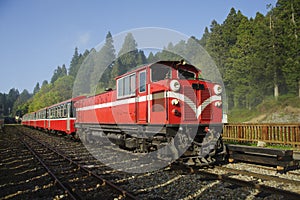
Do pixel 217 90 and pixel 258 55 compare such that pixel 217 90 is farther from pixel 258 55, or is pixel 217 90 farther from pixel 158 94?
pixel 258 55

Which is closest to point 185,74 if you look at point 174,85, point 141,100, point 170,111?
point 174,85

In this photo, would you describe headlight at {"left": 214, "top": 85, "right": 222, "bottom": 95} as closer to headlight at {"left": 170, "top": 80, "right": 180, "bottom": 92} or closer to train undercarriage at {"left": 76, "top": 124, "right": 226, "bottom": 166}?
train undercarriage at {"left": 76, "top": 124, "right": 226, "bottom": 166}

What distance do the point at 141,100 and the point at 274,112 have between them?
28404 mm

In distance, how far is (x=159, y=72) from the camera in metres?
8.91

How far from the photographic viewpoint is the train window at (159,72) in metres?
8.85

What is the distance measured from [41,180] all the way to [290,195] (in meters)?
6.38

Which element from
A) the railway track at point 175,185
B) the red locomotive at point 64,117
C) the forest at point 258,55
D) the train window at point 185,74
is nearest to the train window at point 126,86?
the train window at point 185,74

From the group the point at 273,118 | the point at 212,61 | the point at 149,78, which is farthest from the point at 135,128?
the point at 212,61

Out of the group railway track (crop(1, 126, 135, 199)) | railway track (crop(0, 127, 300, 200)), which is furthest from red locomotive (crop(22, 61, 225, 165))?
railway track (crop(1, 126, 135, 199))

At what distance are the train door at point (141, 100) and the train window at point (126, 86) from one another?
461 mm

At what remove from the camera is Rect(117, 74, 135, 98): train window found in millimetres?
9877

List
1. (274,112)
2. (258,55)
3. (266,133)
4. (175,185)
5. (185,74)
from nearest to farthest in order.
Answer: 1. (175,185)
2. (185,74)
3. (266,133)
4. (274,112)
5. (258,55)

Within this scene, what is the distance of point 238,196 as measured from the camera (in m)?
5.47

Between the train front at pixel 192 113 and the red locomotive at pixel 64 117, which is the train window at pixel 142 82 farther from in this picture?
the red locomotive at pixel 64 117
